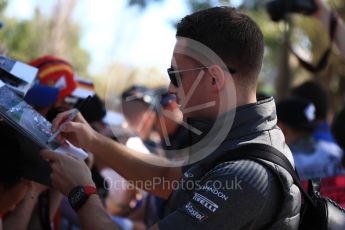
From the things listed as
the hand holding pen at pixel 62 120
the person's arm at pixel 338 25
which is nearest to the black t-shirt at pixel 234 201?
the hand holding pen at pixel 62 120

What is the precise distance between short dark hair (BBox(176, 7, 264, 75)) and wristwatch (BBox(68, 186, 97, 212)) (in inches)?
27.2

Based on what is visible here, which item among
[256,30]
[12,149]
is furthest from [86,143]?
[256,30]

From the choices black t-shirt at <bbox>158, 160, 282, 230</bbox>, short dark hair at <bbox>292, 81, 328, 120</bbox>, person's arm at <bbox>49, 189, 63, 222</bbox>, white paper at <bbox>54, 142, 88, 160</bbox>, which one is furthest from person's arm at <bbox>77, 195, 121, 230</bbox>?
short dark hair at <bbox>292, 81, 328, 120</bbox>

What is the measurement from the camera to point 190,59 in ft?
6.70

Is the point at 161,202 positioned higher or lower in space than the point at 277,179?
lower

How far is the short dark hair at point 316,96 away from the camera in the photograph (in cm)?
488

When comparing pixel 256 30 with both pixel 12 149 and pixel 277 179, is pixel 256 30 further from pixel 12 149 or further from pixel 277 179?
pixel 12 149

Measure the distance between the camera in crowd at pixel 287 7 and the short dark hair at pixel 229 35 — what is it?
1.76 meters

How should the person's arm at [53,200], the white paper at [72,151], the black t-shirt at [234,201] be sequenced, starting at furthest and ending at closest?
the person's arm at [53,200] → the white paper at [72,151] → the black t-shirt at [234,201]

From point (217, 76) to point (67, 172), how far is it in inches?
26.2

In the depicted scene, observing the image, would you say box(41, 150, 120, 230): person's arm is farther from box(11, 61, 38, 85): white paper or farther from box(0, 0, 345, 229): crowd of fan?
box(11, 61, 38, 85): white paper

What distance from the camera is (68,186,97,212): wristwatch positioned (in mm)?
1924

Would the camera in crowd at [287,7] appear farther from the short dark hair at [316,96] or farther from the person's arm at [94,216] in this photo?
the person's arm at [94,216]

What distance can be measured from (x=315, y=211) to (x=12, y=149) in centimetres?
129
